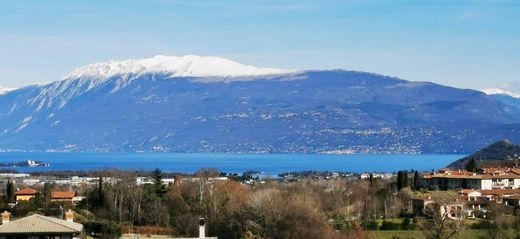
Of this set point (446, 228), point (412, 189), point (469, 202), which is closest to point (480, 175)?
point (412, 189)

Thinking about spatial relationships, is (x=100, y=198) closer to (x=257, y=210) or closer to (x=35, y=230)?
(x=257, y=210)

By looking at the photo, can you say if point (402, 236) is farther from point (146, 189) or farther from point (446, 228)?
point (146, 189)

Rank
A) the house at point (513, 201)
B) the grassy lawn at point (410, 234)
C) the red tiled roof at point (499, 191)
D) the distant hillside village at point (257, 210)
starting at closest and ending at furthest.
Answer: the distant hillside village at point (257, 210), the grassy lawn at point (410, 234), the house at point (513, 201), the red tiled roof at point (499, 191)

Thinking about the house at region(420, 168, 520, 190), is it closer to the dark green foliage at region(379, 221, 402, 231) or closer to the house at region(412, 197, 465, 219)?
the house at region(412, 197, 465, 219)

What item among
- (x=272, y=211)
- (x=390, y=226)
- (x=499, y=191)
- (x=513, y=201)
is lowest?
(x=390, y=226)

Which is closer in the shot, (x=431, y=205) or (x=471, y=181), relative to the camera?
(x=431, y=205)

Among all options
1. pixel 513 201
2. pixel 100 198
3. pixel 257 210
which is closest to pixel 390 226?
pixel 257 210

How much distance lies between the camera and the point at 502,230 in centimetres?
5831

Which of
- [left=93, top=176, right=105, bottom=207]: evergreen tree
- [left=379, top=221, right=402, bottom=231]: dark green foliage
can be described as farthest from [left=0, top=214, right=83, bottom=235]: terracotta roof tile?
[left=379, top=221, right=402, bottom=231]: dark green foliage

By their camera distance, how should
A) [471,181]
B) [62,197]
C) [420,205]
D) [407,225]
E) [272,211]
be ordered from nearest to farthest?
[272,211], [407,225], [420,205], [62,197], [471,181]

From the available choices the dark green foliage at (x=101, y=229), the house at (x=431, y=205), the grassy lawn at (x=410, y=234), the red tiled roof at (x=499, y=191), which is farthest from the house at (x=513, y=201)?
the dark green foliage at (x=101, y=229)

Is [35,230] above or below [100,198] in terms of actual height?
below

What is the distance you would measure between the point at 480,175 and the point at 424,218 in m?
27.7

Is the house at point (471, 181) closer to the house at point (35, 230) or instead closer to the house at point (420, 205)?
the house at point (420, 205)
